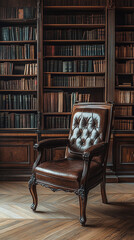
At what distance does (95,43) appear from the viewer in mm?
3715

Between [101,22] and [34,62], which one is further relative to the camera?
[34,62]

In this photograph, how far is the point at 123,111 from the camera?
364cm

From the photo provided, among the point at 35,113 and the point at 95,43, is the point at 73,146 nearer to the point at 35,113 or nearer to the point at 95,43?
the point at 35,113

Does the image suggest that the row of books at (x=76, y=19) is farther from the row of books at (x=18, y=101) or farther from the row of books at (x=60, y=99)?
the row of books at (x=18, y=101)

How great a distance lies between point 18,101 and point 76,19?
147cm

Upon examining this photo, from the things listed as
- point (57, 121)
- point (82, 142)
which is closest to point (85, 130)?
point (82, 142)

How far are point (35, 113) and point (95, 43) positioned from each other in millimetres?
1397

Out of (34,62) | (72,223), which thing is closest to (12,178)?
(72,223)

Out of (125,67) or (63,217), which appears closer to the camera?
(63,217)

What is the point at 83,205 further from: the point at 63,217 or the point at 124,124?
the point at 124,124

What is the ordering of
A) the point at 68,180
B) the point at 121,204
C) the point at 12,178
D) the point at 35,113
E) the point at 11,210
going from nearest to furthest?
the point at 68,180
the point at 11,210
the point at 121,204
the point at 12,178
the point at 35,113

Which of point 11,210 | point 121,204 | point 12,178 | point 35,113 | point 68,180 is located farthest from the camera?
point 35,113

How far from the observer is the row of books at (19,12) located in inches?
141

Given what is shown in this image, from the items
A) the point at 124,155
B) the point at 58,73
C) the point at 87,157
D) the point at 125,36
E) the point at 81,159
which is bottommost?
the point at 124,155
